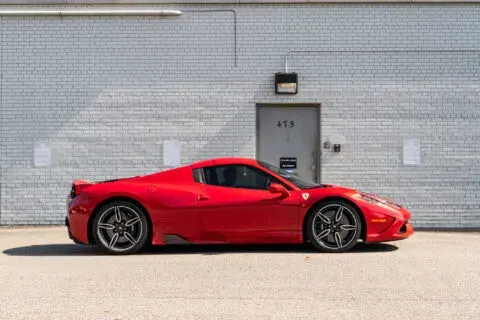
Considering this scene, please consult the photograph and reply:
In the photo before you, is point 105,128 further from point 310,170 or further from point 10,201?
point 310,170

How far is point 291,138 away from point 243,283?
5618 millimetres

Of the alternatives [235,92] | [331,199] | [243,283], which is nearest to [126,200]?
[243,283]

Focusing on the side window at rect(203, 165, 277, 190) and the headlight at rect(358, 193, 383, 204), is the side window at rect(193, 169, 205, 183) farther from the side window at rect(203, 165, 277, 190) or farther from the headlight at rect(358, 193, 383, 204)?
the headlight at rect(358, 193, 383, 204)

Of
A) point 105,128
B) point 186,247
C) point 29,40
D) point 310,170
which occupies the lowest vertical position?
point 186,247

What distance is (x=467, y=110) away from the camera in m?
11.6

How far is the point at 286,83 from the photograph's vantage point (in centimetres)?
1159

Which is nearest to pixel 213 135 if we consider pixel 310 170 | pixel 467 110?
pixel 310 170

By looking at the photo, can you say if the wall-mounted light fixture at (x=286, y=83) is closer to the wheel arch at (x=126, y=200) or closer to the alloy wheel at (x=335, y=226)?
the alloy wheel at (x=335, y=226)

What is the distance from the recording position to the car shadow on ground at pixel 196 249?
847 cm

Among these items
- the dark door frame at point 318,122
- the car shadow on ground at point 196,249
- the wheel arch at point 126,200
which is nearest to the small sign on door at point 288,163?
the dark door frame at point 318,122

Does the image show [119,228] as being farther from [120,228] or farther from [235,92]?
[235,92]

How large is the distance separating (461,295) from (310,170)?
5.98 metres

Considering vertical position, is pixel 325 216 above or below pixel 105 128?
below

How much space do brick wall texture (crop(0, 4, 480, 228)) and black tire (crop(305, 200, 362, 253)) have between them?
3460 mm
